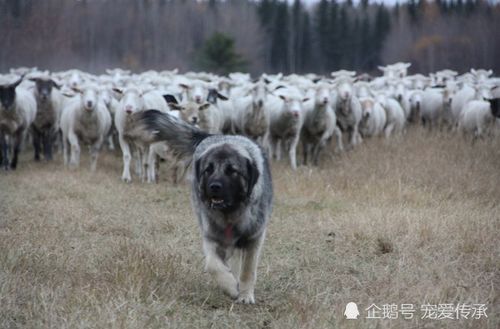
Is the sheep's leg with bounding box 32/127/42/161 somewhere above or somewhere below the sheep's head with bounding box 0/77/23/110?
below

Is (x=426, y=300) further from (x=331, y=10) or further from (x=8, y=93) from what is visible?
(x=331, y=10)

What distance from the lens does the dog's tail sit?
23.6 feet

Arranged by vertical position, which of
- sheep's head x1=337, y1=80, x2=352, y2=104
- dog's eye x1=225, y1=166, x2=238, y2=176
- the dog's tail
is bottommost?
sheep's head x1=337, y1=80, x2=352, y2=104

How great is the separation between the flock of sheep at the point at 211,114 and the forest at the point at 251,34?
1088 mm

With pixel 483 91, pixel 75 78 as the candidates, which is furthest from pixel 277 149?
pixel 75 78

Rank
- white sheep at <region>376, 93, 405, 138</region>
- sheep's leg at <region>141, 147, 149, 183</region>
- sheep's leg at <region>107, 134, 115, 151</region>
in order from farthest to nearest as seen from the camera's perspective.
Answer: white sheep at <region>376, 93, 405, 138</region> < sheep's leg at <region>107, 134, 115, 151</region> < sheep's leg at <region>141, 147, 149, 183</region>

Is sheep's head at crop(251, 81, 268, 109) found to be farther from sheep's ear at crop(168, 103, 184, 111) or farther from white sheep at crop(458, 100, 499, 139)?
white sheep at crop(458, 100, 499, 139)

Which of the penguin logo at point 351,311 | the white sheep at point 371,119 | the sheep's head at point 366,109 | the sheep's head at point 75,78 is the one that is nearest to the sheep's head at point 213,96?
the sheep's head at point 366,109

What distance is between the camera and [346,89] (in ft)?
63.6

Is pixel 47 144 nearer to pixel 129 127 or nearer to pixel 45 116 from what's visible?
pixel 45 116

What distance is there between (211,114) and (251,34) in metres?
32.7

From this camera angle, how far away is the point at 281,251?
7859 millimetres

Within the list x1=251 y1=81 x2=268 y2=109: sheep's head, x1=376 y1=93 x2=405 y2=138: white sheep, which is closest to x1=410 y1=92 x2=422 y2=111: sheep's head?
x1=376 y1=93 x2=405 y2=138: white sheep

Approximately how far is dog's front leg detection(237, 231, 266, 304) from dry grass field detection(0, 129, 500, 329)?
0.44ft
